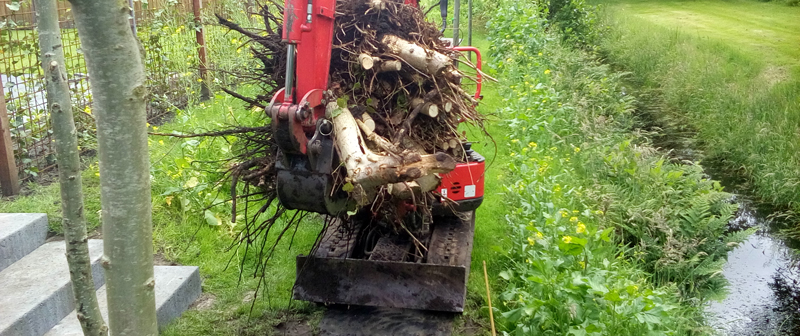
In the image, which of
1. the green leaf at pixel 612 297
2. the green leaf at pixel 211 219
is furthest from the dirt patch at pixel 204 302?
the green leaf at pixel 612 297

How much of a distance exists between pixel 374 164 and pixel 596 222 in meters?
3.53

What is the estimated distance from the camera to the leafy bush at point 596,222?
12.2 ft

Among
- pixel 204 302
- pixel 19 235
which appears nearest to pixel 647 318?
pixel 204 302

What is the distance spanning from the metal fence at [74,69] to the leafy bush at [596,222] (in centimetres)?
348

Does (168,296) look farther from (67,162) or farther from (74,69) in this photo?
(74,69)

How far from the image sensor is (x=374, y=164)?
3.08m

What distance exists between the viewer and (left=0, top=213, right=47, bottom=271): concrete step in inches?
164

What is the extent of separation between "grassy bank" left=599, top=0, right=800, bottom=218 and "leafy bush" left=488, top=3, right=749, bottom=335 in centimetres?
120

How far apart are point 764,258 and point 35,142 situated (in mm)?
7368

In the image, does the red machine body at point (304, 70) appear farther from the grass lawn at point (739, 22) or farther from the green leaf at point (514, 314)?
the grass lawn at point (739, 22)

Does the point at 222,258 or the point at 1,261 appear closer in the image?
the point at 1,261

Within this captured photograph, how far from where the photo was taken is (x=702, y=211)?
621 cm

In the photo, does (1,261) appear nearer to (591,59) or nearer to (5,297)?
(5,297)

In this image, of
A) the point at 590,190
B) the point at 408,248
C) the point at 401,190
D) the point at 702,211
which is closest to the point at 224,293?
the point at 408,248
